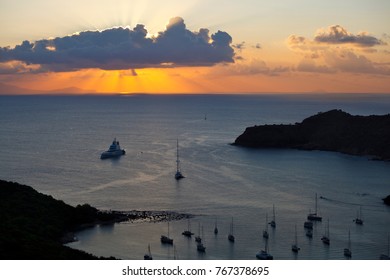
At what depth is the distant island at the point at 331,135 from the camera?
2393 inches

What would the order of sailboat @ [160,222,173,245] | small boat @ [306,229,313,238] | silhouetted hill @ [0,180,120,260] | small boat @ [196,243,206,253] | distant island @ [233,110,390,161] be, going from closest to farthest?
silhouetted hill @ [0,180,120,260], small boat @ [196,243,206,253], sailboat @ [160,222,173,245], small boat @ [306,229,313,238], distant island @ [233,110,390,161]

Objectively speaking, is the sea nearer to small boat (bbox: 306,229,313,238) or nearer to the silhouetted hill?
small boat (bbox: 306,229,313,238)

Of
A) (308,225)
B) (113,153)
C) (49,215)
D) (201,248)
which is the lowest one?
(201,248)

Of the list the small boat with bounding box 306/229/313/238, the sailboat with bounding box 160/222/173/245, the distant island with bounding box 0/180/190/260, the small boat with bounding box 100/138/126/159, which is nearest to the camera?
the distant island with bounding box 0/180/190/260

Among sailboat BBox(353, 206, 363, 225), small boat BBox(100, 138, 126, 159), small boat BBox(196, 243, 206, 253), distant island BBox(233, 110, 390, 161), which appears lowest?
small boat BBox(196, 243, 206, 253)

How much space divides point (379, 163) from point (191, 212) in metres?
27.4

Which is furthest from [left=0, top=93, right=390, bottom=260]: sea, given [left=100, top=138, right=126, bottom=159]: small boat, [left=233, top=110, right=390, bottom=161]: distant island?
[left=233, top=110, right=390, bottom=161]: distant island

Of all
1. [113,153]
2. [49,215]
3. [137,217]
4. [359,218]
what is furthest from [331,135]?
[49,215]

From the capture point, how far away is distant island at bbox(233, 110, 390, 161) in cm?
6078

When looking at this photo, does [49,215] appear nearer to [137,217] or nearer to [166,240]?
[137,217]

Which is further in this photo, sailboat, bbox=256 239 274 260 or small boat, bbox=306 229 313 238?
small boat, bbox=306 229 313 238

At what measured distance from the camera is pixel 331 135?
217ft

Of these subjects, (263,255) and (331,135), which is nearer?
(263,255)

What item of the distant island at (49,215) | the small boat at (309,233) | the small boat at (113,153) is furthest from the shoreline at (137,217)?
the small boat at (113,153)
